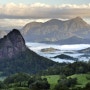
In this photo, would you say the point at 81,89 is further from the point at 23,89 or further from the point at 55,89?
the point at 23,89

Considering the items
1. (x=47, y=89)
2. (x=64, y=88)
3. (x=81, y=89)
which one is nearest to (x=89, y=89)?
(x=81, y=89)

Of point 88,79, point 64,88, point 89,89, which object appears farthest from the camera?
point 88,79

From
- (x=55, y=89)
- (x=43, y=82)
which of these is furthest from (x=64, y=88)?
(x=43, y=82)

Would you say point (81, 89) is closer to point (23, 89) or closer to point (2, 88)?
point (23, 89)

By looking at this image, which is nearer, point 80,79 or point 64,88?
point 64,88

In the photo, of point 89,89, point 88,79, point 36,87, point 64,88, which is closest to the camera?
point 89,89

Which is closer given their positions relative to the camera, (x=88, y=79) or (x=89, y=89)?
(x=89, y=89)

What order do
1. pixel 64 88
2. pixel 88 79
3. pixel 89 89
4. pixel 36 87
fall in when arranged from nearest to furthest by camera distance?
pixel 89 89 → pixel 64 88 → pixel 36 87 → pixel 88 79
